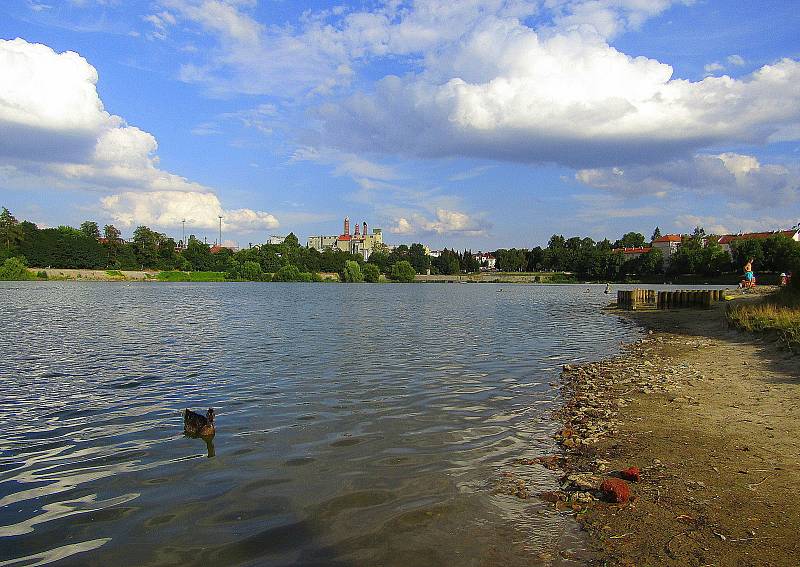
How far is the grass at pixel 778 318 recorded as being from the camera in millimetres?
20500

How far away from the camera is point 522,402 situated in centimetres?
1470

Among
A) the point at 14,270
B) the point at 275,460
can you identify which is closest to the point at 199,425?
the point at 275,460

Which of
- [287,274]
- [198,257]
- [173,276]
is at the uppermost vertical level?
[198,257]

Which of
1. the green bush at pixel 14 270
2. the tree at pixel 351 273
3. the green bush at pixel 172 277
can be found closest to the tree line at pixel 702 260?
the tree at pixel 351 273

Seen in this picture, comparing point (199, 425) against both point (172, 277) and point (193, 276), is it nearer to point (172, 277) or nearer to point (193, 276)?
point (172, 277)

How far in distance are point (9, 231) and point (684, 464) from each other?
624ft

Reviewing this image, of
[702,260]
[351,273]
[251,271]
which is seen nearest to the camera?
[702,260]

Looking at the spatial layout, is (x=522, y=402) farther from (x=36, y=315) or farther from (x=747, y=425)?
(x=36, y=315)

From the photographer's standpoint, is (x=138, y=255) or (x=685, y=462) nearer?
(x=685, y=462)

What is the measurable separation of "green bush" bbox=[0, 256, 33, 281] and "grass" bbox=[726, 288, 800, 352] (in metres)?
159

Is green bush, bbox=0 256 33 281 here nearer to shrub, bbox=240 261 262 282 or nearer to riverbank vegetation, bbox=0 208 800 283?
riverbank vegetation, bbox=0 208 800 283

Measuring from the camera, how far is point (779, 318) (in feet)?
79.0

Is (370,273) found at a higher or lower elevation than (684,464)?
higher

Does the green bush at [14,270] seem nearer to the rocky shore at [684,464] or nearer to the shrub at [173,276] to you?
the shrub at [173,276]
